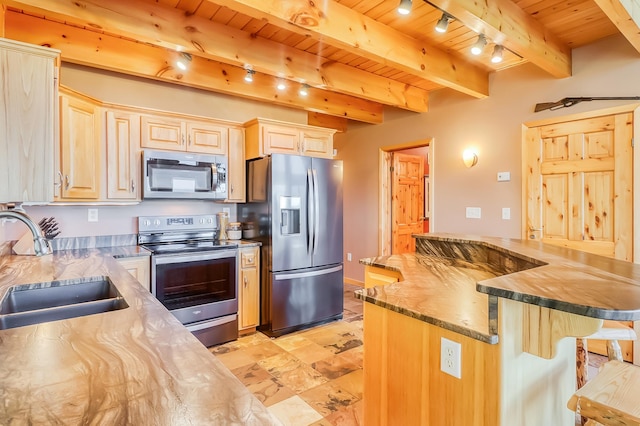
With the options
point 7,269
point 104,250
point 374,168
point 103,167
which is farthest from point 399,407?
point 374,168

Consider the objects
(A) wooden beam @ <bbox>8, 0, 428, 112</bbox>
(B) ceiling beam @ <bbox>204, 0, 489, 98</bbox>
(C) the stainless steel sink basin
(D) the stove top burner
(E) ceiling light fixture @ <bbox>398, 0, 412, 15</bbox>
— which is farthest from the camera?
(D) the stove top burner

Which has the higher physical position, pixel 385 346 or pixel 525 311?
pixel 525 311

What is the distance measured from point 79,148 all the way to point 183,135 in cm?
84

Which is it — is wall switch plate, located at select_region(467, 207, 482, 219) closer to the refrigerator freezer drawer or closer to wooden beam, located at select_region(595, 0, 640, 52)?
the refrigerator freezer drawer

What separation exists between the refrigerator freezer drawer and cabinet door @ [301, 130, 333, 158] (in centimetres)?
125

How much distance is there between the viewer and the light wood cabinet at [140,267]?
268 cm

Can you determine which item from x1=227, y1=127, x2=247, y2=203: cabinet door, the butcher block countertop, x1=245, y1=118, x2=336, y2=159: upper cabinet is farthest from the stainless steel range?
the butcher block countertop

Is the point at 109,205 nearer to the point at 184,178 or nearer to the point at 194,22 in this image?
the point at 184,178

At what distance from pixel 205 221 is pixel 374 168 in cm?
249

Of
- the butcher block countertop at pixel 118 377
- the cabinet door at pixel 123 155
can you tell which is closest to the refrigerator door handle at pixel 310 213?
the cabinet door at pixel 123 155

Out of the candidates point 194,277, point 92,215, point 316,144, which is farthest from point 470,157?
point 92,215

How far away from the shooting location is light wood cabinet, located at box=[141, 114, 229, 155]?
10.1ft

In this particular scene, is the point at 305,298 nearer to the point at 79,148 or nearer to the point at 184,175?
the point at 184,175

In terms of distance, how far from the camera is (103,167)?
2.87m
